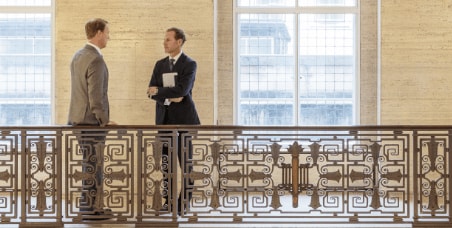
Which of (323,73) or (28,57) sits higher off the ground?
(28,57)

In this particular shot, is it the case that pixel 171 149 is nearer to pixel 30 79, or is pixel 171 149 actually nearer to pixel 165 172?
pixel 165 172

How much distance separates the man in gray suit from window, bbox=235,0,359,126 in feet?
11.6

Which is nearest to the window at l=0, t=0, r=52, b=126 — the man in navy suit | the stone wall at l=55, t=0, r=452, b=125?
the stone wall at l=55, t=0, r=452, b=125

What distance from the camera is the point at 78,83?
26.2 ft

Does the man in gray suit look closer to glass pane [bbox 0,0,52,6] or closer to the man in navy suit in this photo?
the man in navy suit

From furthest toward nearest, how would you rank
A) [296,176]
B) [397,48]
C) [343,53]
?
[343,53], [397,48], [296,176]

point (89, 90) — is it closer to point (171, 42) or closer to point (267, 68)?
point (171, 42)

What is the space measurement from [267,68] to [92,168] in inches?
164

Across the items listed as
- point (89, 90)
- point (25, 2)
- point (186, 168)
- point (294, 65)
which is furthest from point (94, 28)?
point (294, 65)

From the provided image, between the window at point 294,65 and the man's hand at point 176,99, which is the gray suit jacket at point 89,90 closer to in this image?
the man's hand at point 176,99

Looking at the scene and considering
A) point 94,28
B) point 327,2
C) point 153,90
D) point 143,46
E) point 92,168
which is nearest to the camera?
point 92,168

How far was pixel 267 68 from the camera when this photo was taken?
441 inches

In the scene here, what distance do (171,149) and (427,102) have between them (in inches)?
170

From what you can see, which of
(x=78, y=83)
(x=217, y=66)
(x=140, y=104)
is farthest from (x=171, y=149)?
(x=217, y=66)
